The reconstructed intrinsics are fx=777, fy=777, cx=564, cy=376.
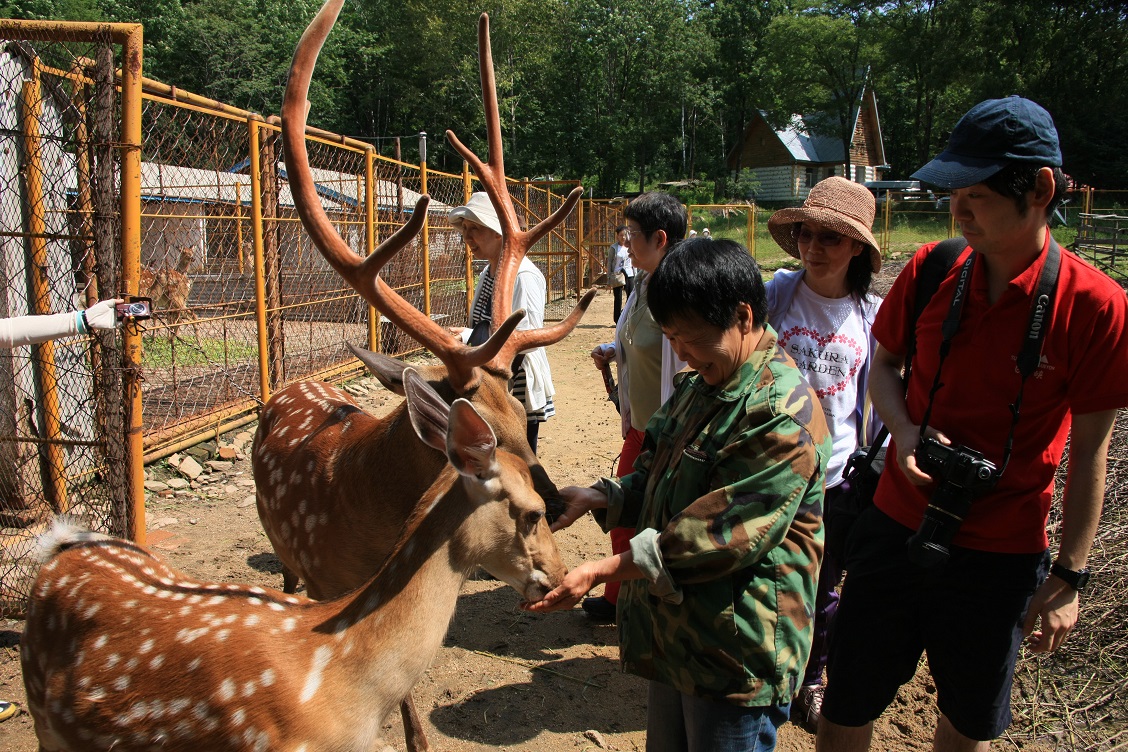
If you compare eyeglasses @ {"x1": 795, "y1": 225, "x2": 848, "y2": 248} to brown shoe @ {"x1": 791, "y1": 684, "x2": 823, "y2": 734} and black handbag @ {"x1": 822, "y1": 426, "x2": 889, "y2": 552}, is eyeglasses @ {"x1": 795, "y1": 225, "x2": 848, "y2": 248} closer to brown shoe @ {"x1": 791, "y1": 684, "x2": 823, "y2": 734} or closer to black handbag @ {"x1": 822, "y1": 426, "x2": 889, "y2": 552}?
black handbag @ {"x1": 822, "y1": 426, "x2": 889, "y2": 552}

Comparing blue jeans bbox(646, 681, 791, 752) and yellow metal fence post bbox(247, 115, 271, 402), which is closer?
blue jeans bbox(646, 681, 791, 752)

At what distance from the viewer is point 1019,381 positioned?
6.79 ft

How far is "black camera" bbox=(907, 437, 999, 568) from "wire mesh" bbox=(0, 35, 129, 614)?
11.7 feet

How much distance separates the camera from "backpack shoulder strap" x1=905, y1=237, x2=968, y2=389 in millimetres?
2385

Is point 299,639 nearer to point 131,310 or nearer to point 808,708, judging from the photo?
point 131,310

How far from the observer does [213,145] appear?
7137mm

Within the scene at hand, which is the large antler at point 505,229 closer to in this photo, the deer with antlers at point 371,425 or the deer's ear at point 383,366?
the deer with antlers at point 371,425

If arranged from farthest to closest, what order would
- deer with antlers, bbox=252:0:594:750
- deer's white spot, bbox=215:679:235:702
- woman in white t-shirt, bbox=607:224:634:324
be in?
woman in white t-shirt, bbox=607:224:634:324
deer with antlers, bbox=252:0:594:750
deer's white spot, bbox=215:679:235:702

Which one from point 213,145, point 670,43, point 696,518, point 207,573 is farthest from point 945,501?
point 670,43

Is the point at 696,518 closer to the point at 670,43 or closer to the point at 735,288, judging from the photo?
the point at 735,288

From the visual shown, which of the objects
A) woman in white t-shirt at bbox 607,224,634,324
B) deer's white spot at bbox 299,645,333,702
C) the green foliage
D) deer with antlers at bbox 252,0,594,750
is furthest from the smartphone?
the green foliage

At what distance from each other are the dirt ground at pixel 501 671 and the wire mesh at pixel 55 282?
652 millimetres

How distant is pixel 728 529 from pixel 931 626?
973mm

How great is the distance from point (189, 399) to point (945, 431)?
6.48 m
